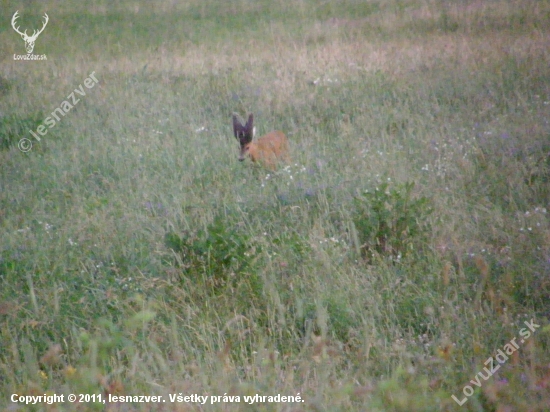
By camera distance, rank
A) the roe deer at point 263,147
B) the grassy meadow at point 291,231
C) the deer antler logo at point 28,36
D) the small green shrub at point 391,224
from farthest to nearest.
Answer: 1. the deer antler logo at point 28,36
2. the roe deer at point 263,147
3. the small green shrub at point 391,224
4. the grassy meadow at point 291,231

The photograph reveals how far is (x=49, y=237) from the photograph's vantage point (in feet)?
17.8

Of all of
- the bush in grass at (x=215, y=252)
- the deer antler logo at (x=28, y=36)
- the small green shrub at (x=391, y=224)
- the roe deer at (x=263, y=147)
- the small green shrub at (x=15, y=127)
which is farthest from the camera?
the deer antler logo at (x=28, y=36)

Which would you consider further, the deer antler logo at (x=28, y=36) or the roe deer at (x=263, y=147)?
the deer antler logo at (x=28, y=36)

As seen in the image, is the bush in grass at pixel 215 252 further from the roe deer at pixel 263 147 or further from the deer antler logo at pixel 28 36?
the deer antler logo at pixel 28 36

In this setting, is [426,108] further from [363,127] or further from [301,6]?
[301,6]

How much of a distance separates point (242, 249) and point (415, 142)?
3.54 m

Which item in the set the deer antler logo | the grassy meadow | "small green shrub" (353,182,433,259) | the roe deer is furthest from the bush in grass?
the deer antler logo

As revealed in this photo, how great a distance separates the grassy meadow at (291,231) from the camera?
322 centimetres

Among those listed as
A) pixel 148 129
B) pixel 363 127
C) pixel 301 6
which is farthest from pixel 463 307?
pixel 301 6

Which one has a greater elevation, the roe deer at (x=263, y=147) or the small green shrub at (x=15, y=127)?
the small green shrub at (x=15, y=127)

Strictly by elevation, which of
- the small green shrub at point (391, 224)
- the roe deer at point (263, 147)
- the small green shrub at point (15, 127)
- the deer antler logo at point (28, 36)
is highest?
the deer antler logo at point (28, 36)

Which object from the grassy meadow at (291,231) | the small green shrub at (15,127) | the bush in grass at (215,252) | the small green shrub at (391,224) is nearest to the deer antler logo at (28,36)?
the grassy meadow at (291,231)

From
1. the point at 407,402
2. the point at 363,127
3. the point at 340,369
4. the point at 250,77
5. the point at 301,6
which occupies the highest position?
the point at 301,6

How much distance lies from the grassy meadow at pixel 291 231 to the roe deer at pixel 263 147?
218mm
